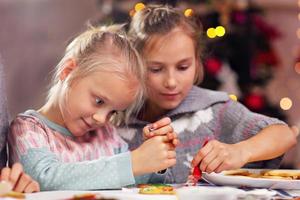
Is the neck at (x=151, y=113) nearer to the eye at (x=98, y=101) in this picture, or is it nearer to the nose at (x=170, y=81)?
the nose at (x=170, y=81)

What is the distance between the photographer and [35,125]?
159 centimetres

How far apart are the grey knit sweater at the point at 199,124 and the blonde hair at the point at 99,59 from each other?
24 cm

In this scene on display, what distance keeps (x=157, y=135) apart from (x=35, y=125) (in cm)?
31

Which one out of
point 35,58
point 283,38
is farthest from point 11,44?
point 283,38

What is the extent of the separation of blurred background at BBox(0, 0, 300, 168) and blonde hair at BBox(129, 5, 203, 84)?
2282mm

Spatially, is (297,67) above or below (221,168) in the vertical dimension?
above

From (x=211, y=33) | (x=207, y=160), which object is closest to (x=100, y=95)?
(x=207, y=160)

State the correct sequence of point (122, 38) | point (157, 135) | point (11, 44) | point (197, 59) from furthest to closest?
1. point (11, 44)
2. point (197, 59)
3. point (122, 38)
4. point (157, 135)

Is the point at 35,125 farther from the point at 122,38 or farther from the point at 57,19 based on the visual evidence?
the point at 57,19

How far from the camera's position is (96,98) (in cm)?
159

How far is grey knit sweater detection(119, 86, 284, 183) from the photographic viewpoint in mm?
1945

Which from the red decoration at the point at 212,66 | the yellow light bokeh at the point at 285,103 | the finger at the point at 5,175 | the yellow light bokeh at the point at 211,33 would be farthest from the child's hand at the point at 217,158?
the yellow light bokeh at the point at 285,103

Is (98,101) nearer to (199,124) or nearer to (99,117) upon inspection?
(99,117)

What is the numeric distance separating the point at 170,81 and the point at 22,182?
0.63m
